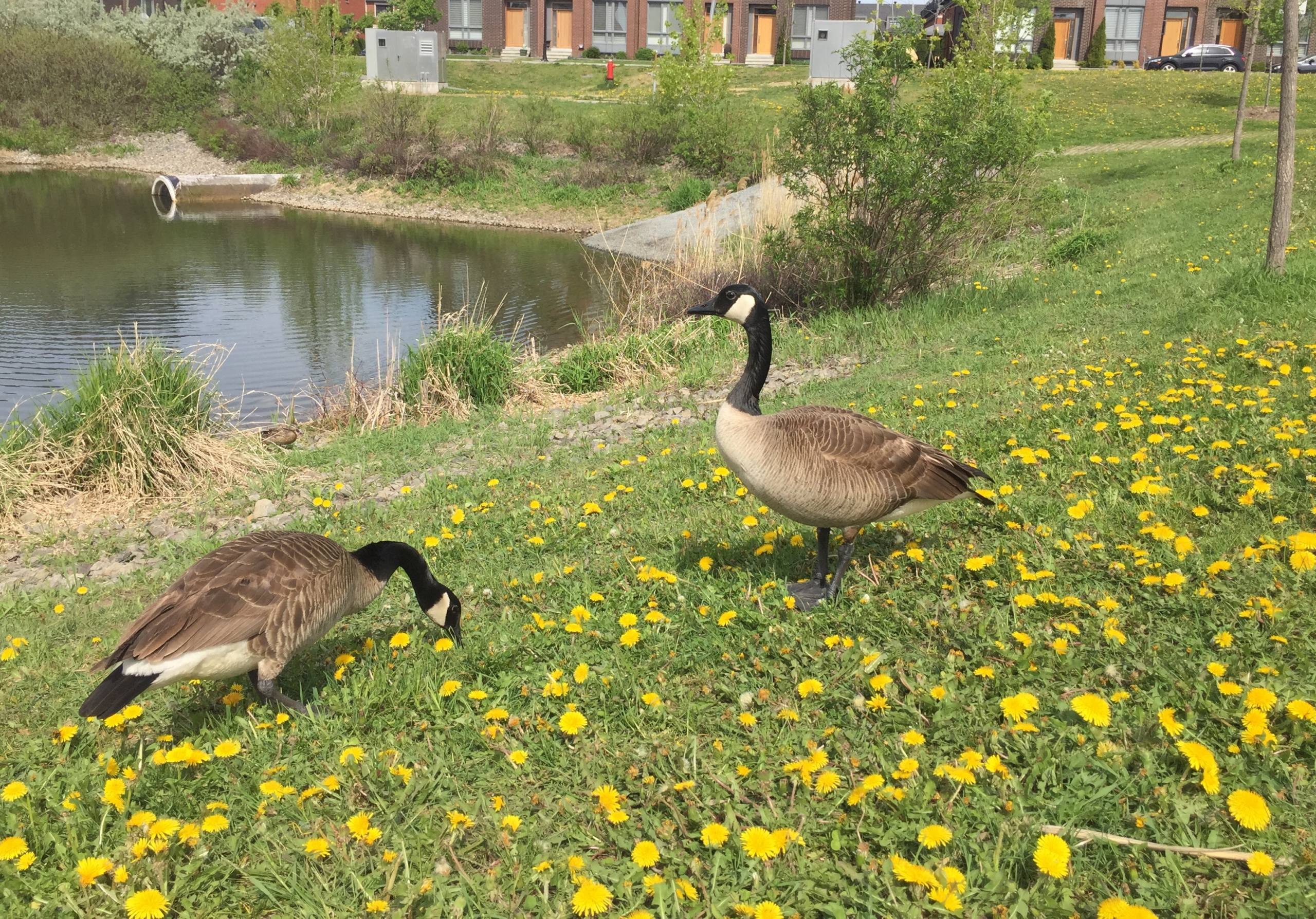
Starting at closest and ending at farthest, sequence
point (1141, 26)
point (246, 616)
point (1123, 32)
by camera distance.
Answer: point (246, 616)
point (1141, 26)
point (1123, 32)

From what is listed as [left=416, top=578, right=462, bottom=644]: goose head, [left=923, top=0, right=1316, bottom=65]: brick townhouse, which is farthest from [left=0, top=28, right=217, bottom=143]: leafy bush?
[left=923, top=0, right=1316, bottom=65]: brick townhouse

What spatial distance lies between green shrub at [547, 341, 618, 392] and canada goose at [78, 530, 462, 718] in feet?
Answer: 26.4

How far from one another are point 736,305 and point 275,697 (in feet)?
10.1

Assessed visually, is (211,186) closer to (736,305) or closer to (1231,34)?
(736,305)

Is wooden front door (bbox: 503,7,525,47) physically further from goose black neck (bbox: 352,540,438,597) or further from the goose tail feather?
the goose tail feather

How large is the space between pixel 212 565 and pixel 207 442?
630 centimetres

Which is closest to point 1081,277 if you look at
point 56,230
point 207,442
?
point 207,442

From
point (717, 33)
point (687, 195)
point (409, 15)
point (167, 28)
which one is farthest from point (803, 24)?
point (167, 28)

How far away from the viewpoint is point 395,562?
5055 mm

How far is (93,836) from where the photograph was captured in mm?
3504

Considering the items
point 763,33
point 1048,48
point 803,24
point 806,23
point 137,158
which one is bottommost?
point 137,158

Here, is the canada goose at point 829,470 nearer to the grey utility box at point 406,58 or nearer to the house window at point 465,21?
the grey utility box at point 406,58

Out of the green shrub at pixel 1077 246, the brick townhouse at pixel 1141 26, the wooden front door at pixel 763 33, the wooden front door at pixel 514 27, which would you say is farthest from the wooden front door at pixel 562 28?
the green shrub at pixel 1077 246

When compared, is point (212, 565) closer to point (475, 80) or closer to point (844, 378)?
point (844, 378)
